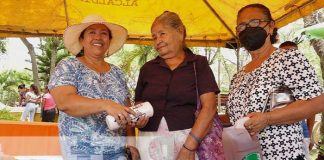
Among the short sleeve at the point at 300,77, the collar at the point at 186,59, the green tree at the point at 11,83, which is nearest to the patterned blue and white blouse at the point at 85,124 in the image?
the collar at the point at 186,59

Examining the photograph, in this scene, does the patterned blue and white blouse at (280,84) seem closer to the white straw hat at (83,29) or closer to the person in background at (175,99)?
the person in background at (175,99)

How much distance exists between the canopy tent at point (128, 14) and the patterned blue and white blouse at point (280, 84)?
177 cm

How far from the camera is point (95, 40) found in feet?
9.08

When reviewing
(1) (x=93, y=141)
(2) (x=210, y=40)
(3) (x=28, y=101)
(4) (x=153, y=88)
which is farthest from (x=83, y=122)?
(3) (x=28, y=101)

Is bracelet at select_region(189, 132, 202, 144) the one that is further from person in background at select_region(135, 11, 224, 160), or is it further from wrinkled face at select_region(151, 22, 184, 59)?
wrinkled face at select_region(151, 22, 184, 59)

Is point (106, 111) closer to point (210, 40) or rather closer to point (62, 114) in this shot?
point (62, 114)

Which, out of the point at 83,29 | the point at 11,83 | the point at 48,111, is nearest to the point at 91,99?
the point at 83,29

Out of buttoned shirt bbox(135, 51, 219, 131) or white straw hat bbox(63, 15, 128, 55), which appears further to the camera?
white straw hat bbox(63, 15, 128, 55)

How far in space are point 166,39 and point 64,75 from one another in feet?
2.26

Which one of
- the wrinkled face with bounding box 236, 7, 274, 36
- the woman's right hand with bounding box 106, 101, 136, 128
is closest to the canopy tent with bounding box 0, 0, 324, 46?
the wrinkled face with bounding box 236, 7, 274, 36

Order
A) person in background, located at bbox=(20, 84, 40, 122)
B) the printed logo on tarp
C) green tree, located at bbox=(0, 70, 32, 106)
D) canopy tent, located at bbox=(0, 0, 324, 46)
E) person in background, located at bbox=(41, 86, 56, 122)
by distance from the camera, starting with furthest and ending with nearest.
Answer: green tree, located at bbox=(0, 70, 32, 106) < person in background, located at bbox=(20, 84, 40, 122) < person in background, located at bbox=(41, 86, 56, 122) < the printed logo on tarp < canopy tent, located at bbox=(0, 0, 324, 46)

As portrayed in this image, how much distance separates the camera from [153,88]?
2781mm

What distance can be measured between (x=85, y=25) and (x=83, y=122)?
66 centimetres

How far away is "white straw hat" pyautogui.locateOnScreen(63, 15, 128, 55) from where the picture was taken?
280 centimetres
